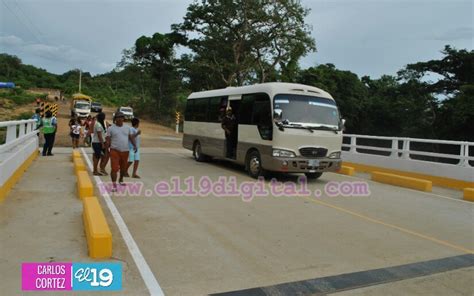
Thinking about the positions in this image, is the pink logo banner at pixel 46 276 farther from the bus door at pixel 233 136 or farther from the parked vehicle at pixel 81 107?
the parked vehicle at pixel 81 107

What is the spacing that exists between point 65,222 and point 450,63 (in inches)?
1568

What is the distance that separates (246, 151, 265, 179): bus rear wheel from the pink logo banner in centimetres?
773

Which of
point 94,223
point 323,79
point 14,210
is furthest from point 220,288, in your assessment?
point 323,79

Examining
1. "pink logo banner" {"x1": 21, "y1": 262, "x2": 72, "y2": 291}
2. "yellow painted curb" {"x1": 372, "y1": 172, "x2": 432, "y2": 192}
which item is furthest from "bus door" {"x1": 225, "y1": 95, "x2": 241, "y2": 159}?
"pink logo banner" {"x1": 21, "y1": 262, "x2": 72, "y2": 291}

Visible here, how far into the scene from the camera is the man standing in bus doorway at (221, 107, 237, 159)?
14.2 meters

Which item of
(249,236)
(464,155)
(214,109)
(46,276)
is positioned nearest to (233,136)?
(214,109)

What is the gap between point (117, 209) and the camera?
7.95 m

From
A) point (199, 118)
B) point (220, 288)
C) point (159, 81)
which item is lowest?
point (220, 288)

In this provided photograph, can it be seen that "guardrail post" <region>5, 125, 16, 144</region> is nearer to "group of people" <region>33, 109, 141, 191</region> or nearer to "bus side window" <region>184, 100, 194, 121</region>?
"group of people" <region>33, 109, 141, 191</region>

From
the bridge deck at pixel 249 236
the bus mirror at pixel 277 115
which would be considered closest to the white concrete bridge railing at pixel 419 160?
the bridge deck at pixel 249 236

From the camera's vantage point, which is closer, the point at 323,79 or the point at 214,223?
the point at 214,223

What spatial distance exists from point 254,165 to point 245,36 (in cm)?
2897

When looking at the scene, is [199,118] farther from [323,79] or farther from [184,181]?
[323,79]

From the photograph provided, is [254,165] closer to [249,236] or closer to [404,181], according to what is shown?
[404,181]
